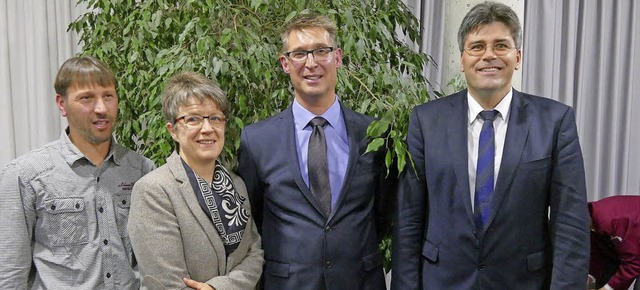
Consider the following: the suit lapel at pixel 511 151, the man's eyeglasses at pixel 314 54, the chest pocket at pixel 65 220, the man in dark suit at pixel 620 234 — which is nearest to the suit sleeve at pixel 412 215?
the suit lapel at pixel 511 151

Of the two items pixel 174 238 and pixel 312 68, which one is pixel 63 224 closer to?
pixel 174 238

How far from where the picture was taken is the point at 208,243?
5.89 ft

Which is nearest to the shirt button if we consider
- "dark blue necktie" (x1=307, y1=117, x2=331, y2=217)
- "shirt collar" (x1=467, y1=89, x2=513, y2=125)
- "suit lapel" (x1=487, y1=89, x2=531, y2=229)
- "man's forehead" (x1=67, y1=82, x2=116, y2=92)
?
"dark blue necktie" (x1=307, y1=117, x2=331, y2=217)

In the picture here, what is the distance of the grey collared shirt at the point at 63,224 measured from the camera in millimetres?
1764

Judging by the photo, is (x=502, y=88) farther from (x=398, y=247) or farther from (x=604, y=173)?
(x=604, y=173)

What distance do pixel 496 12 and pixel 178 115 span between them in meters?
0.92

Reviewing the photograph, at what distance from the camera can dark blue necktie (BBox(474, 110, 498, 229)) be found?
178cm

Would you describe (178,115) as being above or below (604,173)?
above

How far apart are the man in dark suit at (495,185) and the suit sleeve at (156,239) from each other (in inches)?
24.9

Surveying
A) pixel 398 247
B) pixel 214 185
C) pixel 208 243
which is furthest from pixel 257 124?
pixel 398 247

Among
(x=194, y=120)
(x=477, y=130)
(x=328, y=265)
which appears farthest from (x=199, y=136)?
(x=477, y=130)

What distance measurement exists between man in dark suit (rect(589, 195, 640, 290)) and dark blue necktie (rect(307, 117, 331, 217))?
1.77 meters

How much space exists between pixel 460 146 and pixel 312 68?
478 mm

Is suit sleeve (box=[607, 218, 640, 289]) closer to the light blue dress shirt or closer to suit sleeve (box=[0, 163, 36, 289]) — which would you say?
the light blue dress shirt
